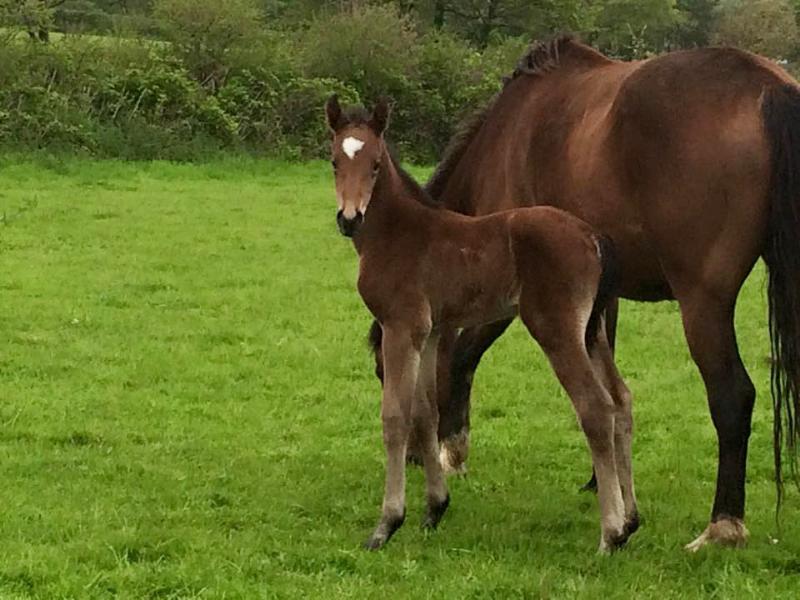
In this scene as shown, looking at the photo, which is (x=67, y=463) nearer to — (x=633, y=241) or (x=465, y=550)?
(x=465, y=550)

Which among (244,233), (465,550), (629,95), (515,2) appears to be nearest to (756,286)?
(244,233)

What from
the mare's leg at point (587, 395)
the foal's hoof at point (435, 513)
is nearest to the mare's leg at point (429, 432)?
the foal's hoof at point (435, 513)

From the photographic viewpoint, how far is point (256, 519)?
5199 mm

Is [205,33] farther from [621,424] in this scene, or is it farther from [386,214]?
[621,424]

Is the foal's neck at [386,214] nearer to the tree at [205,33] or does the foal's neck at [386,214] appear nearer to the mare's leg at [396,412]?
the mare's leg at [396,412]

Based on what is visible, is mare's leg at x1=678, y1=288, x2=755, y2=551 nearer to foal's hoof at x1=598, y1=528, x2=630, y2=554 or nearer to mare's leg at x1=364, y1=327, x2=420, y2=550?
foal's hoof at x1=598, y1=528, x2=630, y2=554

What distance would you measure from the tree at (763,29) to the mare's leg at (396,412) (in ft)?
114

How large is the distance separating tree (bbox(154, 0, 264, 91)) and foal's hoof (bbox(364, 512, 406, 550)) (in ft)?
55.7

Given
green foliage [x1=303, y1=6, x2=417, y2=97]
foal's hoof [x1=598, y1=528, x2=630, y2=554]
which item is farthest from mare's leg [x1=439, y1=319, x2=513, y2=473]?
green foliage [x1=303, y1=6, x2=417, y2=97]

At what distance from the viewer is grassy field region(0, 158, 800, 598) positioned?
4480 mm

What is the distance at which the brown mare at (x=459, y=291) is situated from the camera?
471 cm

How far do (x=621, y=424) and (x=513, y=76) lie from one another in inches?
96.0

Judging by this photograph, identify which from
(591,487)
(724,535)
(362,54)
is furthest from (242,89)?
(724,535)

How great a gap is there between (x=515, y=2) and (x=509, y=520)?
2758 centimetres
